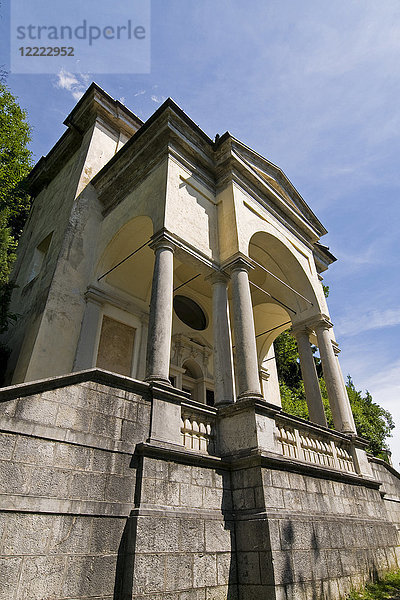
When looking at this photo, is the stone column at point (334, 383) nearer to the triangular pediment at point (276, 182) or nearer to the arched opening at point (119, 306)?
the triangular pediment at point (276, 182)

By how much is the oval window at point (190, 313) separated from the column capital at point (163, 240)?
5.92 m

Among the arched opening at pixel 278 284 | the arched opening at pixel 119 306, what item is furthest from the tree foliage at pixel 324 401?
the arched opening at pixel 119 306

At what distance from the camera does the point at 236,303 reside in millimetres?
8953

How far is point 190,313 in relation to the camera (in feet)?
49.1

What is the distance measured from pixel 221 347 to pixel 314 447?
309 centimetres

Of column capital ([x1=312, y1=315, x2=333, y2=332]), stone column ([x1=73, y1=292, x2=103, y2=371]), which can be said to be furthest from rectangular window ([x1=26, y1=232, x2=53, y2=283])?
column capital ([x1=312, y1=315, x2=333, y2=332])

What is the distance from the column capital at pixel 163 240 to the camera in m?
8.57

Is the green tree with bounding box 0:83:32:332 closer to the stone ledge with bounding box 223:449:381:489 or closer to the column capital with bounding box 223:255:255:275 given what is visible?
the column capital with bounding box 223:255:255:275

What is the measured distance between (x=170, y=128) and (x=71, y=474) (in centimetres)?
896

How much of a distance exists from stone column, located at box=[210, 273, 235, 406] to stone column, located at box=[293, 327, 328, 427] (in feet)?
12.9

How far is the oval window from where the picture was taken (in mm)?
14562

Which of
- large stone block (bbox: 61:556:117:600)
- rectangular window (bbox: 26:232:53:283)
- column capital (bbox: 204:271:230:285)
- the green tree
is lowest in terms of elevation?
large stone block (bbox: 61:556:117:600)

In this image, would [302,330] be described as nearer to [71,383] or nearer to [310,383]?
[310,383]

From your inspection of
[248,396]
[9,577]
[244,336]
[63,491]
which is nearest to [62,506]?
[63,491]
